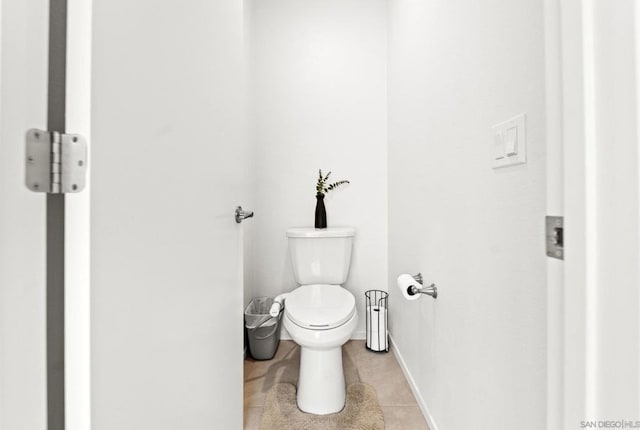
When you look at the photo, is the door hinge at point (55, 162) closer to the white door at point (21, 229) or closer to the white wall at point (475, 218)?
the white door at point (21, 229)

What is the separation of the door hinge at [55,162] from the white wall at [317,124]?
1.67 metres

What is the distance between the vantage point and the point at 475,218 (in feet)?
3.05

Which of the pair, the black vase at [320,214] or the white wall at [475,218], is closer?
the white wall at [475,218]

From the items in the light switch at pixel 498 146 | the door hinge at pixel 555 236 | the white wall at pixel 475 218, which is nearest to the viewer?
the door hinge at pixel 555 236

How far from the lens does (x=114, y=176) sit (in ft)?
1.69

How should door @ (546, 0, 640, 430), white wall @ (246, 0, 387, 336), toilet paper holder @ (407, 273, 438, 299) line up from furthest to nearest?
white wall @ (246, 0, 387, 336)
toilet paper holder @ (407, 273, 438, 299)
door @ (546, 0, 640, 430)

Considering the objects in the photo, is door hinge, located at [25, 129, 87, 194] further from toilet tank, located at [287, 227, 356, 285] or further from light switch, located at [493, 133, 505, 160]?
toilet tank, located at [287, 227, 356, 285]

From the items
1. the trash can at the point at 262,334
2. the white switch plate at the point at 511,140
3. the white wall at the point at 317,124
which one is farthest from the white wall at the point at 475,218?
the trash can at the point at 262,334

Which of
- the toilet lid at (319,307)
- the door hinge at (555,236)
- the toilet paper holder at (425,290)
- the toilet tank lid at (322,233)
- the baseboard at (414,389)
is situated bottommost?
the baseboard at (414,389)

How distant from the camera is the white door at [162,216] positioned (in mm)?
497

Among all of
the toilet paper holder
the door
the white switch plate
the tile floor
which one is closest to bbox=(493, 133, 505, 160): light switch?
the white switch plate

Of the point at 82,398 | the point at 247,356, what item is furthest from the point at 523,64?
the point at 247,356

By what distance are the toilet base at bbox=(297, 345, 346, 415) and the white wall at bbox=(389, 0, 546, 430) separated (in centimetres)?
38

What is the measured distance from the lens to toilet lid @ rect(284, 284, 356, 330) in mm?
1348
